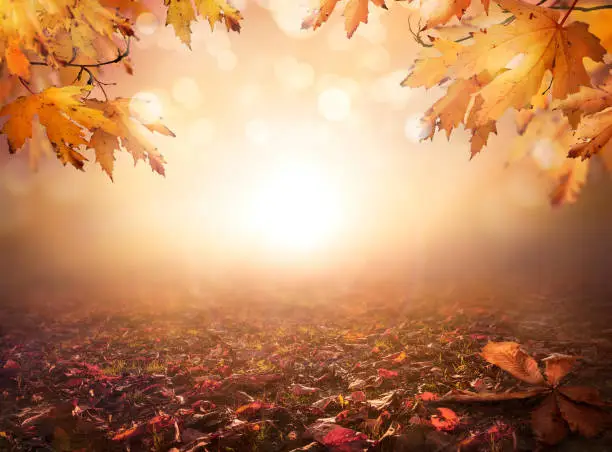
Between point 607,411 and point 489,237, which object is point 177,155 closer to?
point 489,237

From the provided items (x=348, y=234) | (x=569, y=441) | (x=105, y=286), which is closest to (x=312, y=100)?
(x=348, y=234)

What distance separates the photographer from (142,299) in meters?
6.27

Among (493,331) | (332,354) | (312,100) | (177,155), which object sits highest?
(312,100)

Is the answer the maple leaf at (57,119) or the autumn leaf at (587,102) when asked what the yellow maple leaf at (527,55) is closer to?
the autumn leaf at (587,102)

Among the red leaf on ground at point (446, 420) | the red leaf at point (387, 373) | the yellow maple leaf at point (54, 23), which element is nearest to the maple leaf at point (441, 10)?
the yellow maple leaf at point (54, 23)

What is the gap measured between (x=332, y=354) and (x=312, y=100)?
9978mm

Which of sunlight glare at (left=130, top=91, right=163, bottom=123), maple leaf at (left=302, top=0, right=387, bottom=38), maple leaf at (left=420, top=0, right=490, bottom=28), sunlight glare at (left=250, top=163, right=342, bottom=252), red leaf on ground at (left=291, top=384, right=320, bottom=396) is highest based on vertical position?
sunlight glare at (left=250, top=163, right=342, bottom=252)

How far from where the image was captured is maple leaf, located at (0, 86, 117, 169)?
1.60 meters

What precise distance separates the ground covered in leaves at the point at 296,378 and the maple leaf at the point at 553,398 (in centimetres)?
3

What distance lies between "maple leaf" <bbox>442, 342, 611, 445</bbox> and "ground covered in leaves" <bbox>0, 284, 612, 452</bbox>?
0.11ft

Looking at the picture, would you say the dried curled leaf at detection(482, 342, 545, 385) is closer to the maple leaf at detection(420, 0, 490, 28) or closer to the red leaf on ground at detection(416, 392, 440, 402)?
the red leaf on ground at detection(416, 392, 440, 402)

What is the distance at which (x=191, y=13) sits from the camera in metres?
1.92

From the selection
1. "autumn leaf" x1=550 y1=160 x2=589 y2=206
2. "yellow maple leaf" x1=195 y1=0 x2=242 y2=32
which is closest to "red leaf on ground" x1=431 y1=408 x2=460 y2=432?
"autumn leaf" x1=550 y1=160 x2=589 y2=206

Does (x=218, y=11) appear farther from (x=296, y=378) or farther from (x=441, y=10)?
(x=296, y=378)
